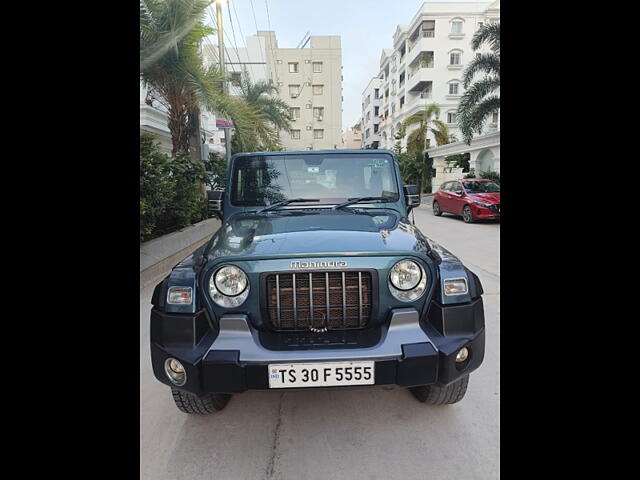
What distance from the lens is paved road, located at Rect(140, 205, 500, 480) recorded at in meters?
1.89

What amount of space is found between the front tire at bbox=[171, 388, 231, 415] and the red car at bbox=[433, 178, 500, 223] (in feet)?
35.2

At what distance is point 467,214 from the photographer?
11.8m

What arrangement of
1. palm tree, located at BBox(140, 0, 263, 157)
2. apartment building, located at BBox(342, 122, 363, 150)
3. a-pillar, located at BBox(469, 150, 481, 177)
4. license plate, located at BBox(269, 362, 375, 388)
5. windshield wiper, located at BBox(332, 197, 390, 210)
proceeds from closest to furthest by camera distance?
license plate, located at BBox(269, 362, 375, 388)
windshield wiper, located at BBox(332, 197, 390, 210)
palm tree, located at BBox(140, 0, 263, 157)
a-pillar, located at BBox(469, 150, 481, 177)
apartment building, located at BBox(342, 122, 363, 150)

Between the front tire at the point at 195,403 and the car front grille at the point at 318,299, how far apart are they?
2.23 ft

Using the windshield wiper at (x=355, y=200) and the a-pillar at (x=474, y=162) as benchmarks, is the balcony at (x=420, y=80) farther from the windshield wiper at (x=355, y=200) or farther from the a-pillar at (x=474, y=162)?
the windshield wiper at (x=355, y=200)

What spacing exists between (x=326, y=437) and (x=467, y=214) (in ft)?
36.0

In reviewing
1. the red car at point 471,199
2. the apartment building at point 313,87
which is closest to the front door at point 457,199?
the red car at point 471,199

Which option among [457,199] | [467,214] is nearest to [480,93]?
[457,199]

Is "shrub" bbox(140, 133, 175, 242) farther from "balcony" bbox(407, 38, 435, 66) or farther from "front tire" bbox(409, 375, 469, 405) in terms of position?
"balcony" bbox(407, 38, 435, 66)

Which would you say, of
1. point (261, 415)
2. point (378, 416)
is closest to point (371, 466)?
point (378, 416)

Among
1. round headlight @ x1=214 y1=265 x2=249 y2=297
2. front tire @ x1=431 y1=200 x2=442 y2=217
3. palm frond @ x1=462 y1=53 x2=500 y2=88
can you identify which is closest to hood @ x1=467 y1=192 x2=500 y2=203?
front tire @ x1=431 y1=200 x2=442 y2=217
